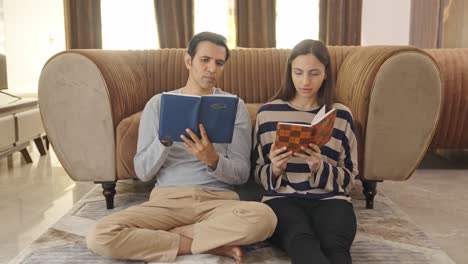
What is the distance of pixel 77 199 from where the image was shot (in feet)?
7.03

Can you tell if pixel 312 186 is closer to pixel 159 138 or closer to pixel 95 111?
pixel 159 138

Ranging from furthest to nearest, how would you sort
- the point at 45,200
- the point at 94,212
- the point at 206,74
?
the point at 45,200
the point at 94,212
the point at 206,74

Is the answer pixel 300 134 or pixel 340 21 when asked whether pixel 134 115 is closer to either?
pixel 300 134

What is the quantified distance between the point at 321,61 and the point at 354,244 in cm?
63

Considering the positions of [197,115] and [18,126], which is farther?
[18,126]

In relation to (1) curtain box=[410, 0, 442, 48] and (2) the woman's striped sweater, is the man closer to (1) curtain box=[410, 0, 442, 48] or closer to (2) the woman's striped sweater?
(2) the woman's striped sweater

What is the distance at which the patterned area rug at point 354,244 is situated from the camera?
4.72ft

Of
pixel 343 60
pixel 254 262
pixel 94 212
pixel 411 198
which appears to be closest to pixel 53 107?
pixel 94 212

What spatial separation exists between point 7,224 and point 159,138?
83 cm

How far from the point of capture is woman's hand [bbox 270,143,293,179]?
137cm

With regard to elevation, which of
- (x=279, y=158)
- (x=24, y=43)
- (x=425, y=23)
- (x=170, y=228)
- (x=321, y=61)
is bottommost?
(x=170, y=228)

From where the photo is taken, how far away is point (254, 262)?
1.41 m

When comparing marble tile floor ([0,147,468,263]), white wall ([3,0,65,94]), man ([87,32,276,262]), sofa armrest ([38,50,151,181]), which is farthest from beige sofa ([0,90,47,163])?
man ([87,32,276,262])

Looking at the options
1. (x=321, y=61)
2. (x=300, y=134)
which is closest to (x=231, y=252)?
(x=300, y=134)
